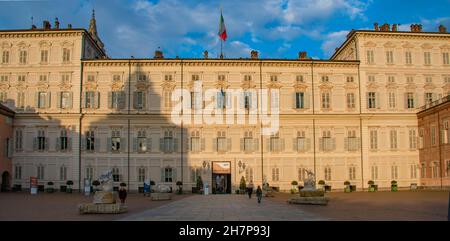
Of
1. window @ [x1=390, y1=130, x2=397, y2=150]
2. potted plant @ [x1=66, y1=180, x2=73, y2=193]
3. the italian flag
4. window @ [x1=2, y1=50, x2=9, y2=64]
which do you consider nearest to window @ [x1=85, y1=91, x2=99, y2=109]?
potted plant @ [x1=66, y1=180, x2=73, y2=193]

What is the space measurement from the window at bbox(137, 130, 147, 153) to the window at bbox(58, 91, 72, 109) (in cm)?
913

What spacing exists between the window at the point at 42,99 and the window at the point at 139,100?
34.8ft

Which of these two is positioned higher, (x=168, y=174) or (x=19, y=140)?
(x=19, y=140)

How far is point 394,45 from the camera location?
60.2 m

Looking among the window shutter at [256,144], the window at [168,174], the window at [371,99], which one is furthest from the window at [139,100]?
the window at [371,99]

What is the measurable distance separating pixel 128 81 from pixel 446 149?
1466 inches

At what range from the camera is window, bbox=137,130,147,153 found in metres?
58.2

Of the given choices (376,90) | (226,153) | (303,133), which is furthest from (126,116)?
(376,90)

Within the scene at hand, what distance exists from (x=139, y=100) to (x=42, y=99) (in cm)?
1169

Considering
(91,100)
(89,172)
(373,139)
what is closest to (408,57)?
(373,139)

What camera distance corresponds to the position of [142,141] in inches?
2295

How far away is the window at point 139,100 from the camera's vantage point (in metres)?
58.6

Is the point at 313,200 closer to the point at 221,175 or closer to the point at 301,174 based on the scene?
the point at 301,174

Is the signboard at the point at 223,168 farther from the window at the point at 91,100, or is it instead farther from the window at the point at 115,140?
the window at the point at 91,100
